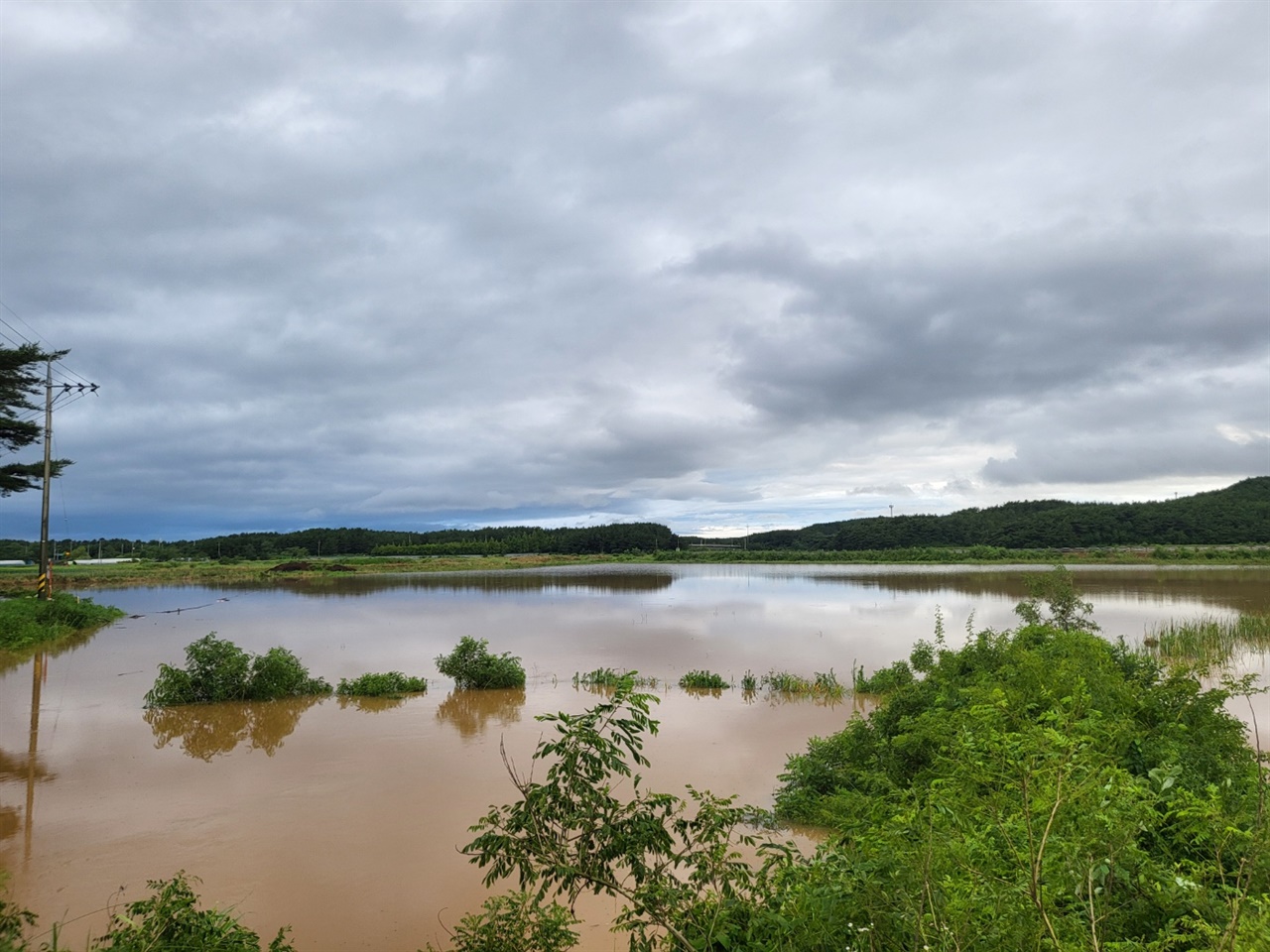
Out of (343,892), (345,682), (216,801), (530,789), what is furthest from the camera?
(345,682)

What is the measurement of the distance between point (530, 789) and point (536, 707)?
10498 mm

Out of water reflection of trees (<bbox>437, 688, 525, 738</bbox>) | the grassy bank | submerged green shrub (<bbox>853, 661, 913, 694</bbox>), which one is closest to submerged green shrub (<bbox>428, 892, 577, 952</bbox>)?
water reflection of trees (<bbox>437, 688, 525, 738</bbox>)

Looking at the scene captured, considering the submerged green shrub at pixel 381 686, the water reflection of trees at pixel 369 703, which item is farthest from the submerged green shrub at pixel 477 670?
the water reflection of trees at pixel 369 703

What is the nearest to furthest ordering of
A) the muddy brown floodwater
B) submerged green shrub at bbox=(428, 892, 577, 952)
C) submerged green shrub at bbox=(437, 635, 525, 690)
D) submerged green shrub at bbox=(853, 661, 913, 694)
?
submerged green shrub at bbox=(428, 892, 577, 952), the muddy brown floodwater, submerged green shrub at bbox=(853, 661, 913, 694), submerged green shrub at bbox=(437, 635, 525, 690)

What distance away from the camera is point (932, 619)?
2655cm

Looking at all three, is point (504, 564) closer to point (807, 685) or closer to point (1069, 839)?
point (807, 685)

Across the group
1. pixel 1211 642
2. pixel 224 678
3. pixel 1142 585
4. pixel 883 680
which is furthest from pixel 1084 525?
pixel 224 678

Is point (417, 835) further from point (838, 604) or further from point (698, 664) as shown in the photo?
point (838, 604)

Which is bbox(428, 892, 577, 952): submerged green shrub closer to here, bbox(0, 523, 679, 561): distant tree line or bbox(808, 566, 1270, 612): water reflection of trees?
bbox(808, 566, 1270, 612): water reflection of trees

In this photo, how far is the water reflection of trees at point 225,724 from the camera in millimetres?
11609

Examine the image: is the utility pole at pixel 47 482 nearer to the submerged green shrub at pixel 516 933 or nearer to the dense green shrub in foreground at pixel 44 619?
the dense green shrub in foreground at pixel 44 619

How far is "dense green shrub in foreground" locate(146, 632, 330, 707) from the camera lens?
14203mm

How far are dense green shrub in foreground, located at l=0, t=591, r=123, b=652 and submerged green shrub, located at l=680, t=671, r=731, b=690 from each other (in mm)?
20875

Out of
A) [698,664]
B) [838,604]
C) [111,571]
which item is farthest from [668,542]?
[698,664]
